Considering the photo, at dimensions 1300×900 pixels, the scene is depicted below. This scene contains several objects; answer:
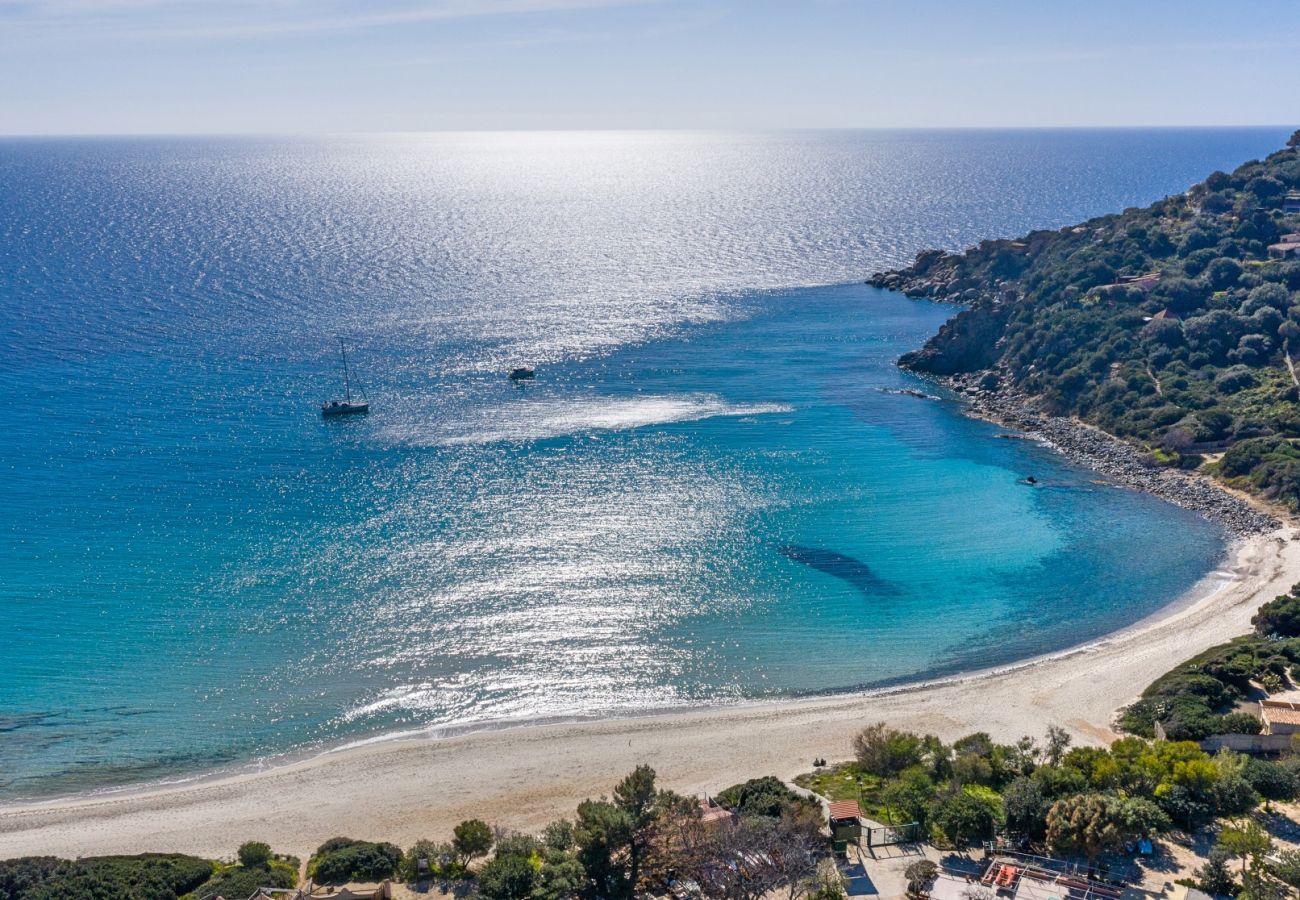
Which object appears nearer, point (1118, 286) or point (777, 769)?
point (777, 769)

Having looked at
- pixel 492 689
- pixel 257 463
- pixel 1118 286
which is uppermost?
pixel 1118 286

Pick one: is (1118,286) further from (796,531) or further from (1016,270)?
(796,531)

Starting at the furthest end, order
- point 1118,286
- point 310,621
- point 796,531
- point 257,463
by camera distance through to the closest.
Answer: point 1118,286
point 257,463
point 796,531
point 310,621

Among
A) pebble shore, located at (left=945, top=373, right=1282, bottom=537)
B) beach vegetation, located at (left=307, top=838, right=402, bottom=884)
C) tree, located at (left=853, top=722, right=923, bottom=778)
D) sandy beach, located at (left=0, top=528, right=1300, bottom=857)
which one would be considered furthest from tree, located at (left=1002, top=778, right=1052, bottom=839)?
pebble shore, located at (left=945, top=373, right=1282, bottom=537)

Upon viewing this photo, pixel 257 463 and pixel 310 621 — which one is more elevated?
pixel 257 463

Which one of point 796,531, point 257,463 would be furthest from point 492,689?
point 257,463

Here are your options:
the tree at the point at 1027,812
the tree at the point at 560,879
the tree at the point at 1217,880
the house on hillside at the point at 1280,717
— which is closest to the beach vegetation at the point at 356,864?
the tree at the point at 560,879

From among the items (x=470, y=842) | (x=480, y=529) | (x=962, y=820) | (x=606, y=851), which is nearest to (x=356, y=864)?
(x=470, y=842)
